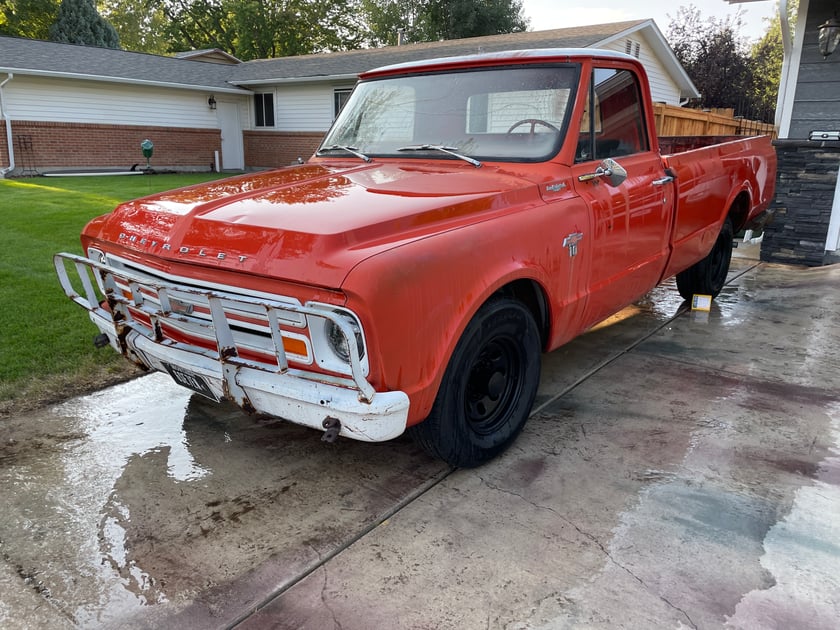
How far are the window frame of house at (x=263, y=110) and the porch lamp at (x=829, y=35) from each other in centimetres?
1726

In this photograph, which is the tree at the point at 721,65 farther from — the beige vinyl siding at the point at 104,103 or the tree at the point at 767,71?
the beige vinyl siding at the point at 104,103

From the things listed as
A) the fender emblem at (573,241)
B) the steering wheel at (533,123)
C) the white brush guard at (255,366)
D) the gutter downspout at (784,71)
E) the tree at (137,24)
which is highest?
the tree at (137,24)

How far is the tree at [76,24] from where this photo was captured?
29531 millimetres

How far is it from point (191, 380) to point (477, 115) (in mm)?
2080

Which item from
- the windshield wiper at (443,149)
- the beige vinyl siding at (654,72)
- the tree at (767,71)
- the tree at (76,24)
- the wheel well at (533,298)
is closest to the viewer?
the wheel well at (533,298)

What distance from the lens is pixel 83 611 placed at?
87.8 inches

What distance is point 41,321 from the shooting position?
5031mm

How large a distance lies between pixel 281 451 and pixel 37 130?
58.9 ft

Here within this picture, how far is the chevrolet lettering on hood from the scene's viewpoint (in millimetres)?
2529

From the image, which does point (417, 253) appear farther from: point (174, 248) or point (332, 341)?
point (174, 248)

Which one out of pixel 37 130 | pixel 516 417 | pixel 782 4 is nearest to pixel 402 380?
pixel 516 417

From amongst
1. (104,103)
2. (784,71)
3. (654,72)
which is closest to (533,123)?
(784,71)

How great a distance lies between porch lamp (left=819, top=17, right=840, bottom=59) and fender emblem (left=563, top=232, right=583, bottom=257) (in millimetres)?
6301

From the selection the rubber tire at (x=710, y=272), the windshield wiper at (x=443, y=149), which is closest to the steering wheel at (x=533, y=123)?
the windshield wiper at (x=443, y=149)
